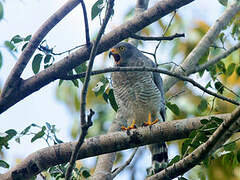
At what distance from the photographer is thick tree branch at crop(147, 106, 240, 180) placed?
6.97 feet

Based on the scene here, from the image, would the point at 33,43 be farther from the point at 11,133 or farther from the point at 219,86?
the point at 219,86

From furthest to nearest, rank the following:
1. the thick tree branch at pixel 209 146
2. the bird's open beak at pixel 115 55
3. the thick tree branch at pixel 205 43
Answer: the bird's open beak at pixel 115 55
the thick tree branch at pixel 205 43
the thick tree branch at pixel 209 146

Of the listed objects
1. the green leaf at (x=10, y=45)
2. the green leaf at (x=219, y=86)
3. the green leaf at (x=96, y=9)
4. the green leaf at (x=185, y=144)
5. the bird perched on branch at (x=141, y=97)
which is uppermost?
the bird perched on branch at (x=141, y=97)

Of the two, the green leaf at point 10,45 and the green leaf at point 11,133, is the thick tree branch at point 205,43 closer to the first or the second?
the green leaf at point 10,45

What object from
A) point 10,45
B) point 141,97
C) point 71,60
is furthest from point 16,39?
point 141,97

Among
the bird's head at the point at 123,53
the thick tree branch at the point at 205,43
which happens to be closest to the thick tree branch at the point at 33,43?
the thick tree branch at the point at 205,43

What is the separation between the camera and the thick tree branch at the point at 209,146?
2123 millimetres

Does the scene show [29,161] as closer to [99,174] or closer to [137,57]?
[99,174]

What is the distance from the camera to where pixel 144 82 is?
14.8 ft

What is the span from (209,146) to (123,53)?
2828mm

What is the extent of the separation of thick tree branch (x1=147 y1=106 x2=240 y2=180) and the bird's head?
253 cm

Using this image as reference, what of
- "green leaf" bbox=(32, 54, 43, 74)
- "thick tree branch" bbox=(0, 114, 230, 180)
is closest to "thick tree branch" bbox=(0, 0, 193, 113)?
"green leaf" bbox=(32, 54, 43, 74)

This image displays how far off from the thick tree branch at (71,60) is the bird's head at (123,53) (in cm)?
189

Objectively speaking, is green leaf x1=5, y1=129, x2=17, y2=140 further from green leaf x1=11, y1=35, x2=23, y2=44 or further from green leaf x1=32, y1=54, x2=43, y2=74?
green leaf x1=11, y1=35, x2=23, y2=44
